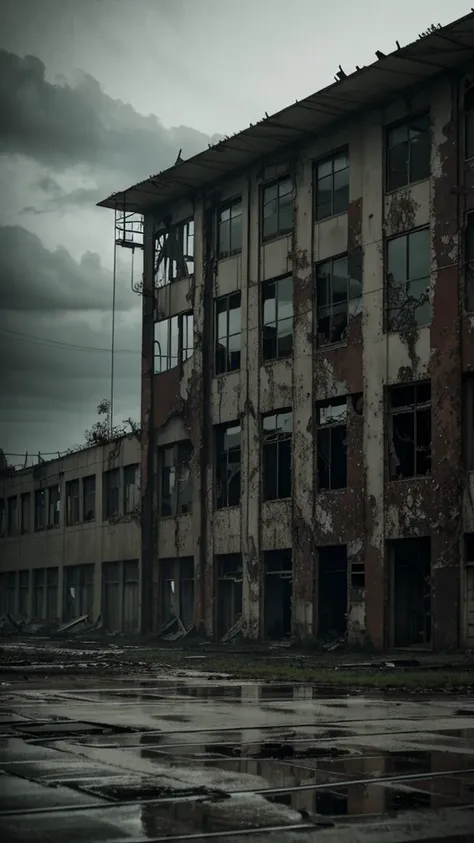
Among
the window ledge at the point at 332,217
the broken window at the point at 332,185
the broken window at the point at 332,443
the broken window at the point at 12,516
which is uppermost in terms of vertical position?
the broken window at the point at 332,185

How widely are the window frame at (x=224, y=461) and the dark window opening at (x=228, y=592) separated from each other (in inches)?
68.1

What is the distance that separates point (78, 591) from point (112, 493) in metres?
5.86

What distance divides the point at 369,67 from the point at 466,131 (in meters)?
2.91

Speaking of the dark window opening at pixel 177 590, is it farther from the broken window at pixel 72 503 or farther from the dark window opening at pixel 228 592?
the broken window at pixel 72 503

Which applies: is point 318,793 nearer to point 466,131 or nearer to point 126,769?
point 126,769

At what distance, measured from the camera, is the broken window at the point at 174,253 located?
4178 cm

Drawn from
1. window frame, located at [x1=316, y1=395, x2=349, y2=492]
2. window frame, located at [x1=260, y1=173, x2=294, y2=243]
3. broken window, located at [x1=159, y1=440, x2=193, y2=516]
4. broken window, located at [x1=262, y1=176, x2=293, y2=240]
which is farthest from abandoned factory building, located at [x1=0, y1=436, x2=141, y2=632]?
window frame, located at [x1=316, y1=395, x2=349, y2=492]

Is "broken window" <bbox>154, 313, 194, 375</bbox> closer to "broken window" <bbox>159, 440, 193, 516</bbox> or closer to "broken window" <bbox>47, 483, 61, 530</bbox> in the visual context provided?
"broken window" <bbox>159, 440, 193, 516</bbox>

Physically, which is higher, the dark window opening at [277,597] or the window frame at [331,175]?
the window frame at [331,175]

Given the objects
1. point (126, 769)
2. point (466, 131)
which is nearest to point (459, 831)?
point (126, 769)

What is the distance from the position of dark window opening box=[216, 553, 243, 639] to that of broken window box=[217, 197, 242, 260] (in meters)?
9.78

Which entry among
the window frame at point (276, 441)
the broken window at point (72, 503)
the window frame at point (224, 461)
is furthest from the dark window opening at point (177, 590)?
the broken window at point (72, 503)

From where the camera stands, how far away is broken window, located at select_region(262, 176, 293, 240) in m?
36.4

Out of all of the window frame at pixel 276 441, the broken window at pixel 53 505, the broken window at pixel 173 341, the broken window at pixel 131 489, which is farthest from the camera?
the broken window at pixel 53 505
